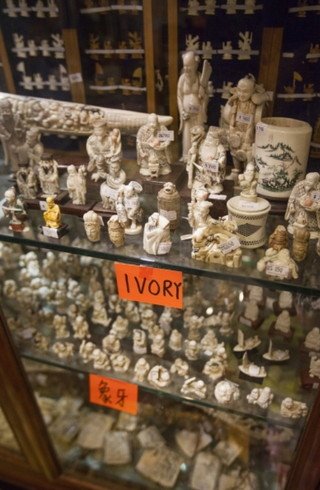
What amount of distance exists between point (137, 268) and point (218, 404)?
1.61 feet

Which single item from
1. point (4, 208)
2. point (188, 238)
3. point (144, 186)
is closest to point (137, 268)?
point (188, 238)

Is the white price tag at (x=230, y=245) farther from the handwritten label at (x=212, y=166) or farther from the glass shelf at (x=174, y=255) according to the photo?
the handwritten label at (x=212, y=166)

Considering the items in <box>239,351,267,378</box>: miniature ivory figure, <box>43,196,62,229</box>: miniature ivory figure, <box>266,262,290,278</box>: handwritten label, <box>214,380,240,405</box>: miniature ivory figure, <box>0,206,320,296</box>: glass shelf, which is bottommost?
<box>214,380,240,405</box>: miniature ivory figure

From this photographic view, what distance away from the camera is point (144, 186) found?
1.14 m

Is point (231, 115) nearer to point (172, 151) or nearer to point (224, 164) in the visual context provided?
point (224, 164)

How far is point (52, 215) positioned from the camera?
3.45 ft

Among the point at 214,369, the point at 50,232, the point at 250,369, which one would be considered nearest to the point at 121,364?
the point at 214,369

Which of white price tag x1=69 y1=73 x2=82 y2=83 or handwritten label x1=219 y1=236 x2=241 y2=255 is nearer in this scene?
handwritten label x1=219 y1=236 x2=241 y2=255

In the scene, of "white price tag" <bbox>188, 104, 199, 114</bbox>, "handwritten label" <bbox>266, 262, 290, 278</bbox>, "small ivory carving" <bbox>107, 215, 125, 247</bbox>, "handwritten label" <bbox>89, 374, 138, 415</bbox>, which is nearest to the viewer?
"handwritten label" <bbox>266, 262, 290, 278</bbox>

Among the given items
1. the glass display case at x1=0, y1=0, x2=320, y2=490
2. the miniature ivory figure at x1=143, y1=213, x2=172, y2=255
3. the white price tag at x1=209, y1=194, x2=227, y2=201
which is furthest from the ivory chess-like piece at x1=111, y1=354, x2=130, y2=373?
the white price tag at x1=209, y1=194, x2=227, y2=201

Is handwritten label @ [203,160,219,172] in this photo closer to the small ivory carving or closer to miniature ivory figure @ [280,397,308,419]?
the small ivory carving

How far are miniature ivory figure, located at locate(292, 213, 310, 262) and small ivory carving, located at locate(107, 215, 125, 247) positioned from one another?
395 millimetres

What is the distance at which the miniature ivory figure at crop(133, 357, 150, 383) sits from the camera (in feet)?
4.20

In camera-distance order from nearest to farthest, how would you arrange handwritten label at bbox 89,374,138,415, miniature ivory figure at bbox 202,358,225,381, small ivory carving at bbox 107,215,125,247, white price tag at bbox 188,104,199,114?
1. small ivory carving at bbox 107,215,125,247
2. white price tag at bbox 188,104,199,114
3. miniature ivory figure at bbox 202,358,225,381
4. handwritten label at bbox 89,374,138,415
